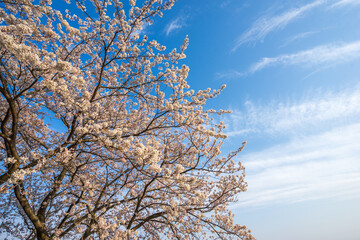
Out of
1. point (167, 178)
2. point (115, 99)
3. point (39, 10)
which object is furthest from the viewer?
point (115, 99)

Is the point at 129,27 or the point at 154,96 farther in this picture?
the point at 154,96

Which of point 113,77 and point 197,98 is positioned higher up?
point 113,77

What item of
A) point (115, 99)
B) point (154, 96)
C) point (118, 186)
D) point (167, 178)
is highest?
point (115, 99)

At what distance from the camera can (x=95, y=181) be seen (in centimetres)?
920

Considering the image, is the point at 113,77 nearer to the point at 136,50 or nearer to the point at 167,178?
the point at 136,50

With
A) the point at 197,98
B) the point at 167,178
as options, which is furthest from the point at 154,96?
the point at 167,178

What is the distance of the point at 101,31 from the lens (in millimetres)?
7246

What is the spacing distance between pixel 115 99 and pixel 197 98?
379 centimetres

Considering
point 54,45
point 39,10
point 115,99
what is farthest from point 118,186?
point 39,10

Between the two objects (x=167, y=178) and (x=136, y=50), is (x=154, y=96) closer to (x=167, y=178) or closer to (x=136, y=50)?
(x=136, y=50)

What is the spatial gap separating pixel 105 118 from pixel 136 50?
3176 millimetres

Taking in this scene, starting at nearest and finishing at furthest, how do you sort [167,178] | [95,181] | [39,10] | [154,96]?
[167,178], [39,10], [154,96], [95,181]

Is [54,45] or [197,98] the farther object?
[197,98]

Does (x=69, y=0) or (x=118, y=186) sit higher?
(x=69, y=0)
